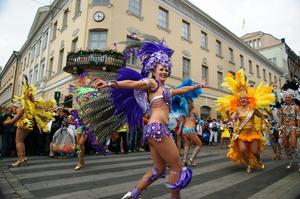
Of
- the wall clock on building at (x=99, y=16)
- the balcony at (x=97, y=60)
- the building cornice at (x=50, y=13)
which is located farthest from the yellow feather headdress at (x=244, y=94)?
the building cornice at (x=50, y=13)

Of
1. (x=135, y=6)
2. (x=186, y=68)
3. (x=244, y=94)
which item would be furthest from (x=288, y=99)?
(x=186, y=68)

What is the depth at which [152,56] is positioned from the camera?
134 inches

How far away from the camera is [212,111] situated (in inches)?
996

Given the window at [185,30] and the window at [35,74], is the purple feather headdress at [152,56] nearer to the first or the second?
the window at [185,30]

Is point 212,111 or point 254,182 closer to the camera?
point 254,182

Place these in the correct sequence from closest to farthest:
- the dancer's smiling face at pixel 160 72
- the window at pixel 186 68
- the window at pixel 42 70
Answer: the dancer's smiling face at pixel 160 72
the window at pixel 186 68
the window at pixel 42 70

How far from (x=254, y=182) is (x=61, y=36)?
20393 millimetres

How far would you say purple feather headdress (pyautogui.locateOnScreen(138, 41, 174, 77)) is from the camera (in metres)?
3.30

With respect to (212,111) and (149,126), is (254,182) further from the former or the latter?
(212,111)

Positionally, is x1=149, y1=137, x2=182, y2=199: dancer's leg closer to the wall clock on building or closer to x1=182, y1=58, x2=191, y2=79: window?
the wall clock on building

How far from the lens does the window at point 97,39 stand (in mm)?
17281

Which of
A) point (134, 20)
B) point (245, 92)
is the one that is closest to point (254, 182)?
point (245, 92)

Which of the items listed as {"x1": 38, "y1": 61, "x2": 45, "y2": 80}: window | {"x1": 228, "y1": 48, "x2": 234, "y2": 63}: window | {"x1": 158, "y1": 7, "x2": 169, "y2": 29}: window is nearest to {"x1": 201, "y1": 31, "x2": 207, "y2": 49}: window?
{"x1": 228, "y1": 48, "x2": 234, "y2": 63}: window

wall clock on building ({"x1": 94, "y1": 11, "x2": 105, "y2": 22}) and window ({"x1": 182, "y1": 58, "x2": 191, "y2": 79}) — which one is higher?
wall clock on building ({"x1": 94, "y1": 11, "x2": 105, "y2": 22})
